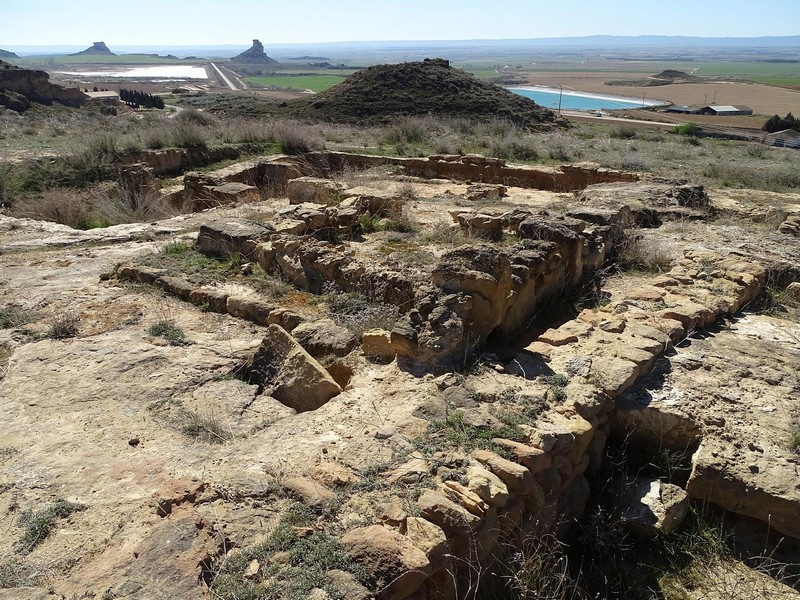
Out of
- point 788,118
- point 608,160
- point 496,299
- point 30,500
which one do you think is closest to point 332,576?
point 30,500

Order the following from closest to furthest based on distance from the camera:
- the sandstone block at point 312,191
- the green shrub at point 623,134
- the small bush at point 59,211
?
1. the sandstone block at point 312,191
2. the small bush at point 59,211
3. the green shrub at point 623,134

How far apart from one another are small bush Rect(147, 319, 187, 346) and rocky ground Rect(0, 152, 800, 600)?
0.07 metres

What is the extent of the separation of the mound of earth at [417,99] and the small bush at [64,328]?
24.0 metres

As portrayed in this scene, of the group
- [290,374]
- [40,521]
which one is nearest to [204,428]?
[290,374]

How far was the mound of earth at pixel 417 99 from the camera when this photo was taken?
28.2 metres

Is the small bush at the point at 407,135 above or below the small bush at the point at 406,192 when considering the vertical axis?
above

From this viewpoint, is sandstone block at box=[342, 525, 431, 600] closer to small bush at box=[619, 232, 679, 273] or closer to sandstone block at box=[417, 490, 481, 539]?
sandstone block at box=[417, 490, 481, 539]

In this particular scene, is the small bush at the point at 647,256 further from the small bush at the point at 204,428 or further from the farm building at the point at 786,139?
the farm building at the point at 786,139

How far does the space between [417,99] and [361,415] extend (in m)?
28.8

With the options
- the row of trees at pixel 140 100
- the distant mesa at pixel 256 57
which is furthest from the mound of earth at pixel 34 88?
the distant mesa at pixel 256 57

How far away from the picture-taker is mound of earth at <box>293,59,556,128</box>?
28.2 metres

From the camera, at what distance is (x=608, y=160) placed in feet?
47.7

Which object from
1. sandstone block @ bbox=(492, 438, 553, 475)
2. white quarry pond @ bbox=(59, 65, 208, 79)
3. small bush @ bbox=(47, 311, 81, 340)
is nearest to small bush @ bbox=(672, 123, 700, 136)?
sandstone block @ bbox=(492, 438, 553, 475)

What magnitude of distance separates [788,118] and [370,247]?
34.8 meters
